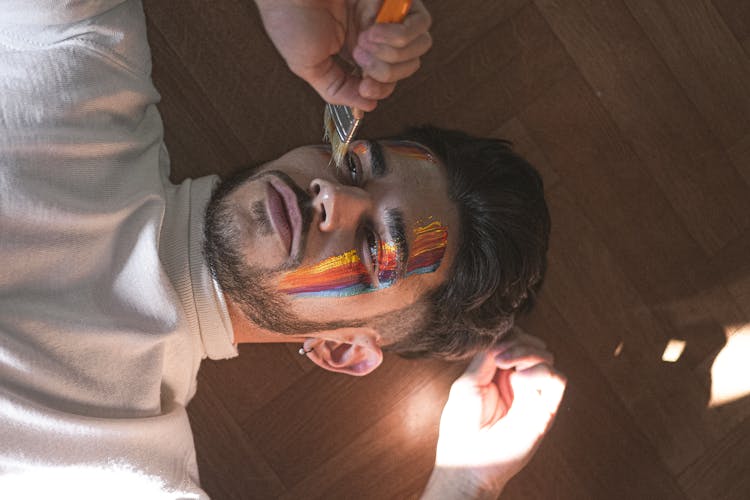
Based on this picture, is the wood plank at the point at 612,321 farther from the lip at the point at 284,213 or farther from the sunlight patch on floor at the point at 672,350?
the lip at the point at 284,213

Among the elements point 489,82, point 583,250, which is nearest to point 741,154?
point 583,250

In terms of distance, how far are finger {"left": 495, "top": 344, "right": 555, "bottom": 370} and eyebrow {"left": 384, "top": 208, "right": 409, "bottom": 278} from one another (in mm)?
519

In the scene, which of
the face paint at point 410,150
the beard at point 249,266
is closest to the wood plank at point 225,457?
the beard at point 249,266

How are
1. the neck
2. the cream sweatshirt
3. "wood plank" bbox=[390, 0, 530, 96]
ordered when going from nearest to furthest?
the cream sweatshirt, the neck, "wood plank" bbox=[390, 0, 530, 96]

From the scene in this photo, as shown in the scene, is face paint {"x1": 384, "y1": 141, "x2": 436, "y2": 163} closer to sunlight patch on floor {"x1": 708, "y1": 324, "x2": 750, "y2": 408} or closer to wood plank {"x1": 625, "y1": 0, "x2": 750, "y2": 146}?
wood plank {"x1": 625, "y1": 0, "x2": 750, "y2": 146}

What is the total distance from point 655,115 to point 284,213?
1.14 m

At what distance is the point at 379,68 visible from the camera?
107 centimetres

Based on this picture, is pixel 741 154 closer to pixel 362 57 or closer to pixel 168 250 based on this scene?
pixel 362 57

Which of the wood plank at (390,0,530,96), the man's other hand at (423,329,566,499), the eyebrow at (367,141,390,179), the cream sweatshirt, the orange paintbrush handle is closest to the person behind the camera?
the orange paintbrush handle

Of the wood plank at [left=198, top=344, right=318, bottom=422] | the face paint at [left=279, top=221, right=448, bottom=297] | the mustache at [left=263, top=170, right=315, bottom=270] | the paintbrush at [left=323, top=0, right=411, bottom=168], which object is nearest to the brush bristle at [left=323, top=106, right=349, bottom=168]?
the paintbrush at [left=323, top=0, right=411, bottom=168]

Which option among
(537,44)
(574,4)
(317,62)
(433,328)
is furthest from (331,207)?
(574,4)

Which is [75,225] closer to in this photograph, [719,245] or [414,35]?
[414,35]

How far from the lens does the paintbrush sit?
1.02 metres

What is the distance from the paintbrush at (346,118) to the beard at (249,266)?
127 mm
